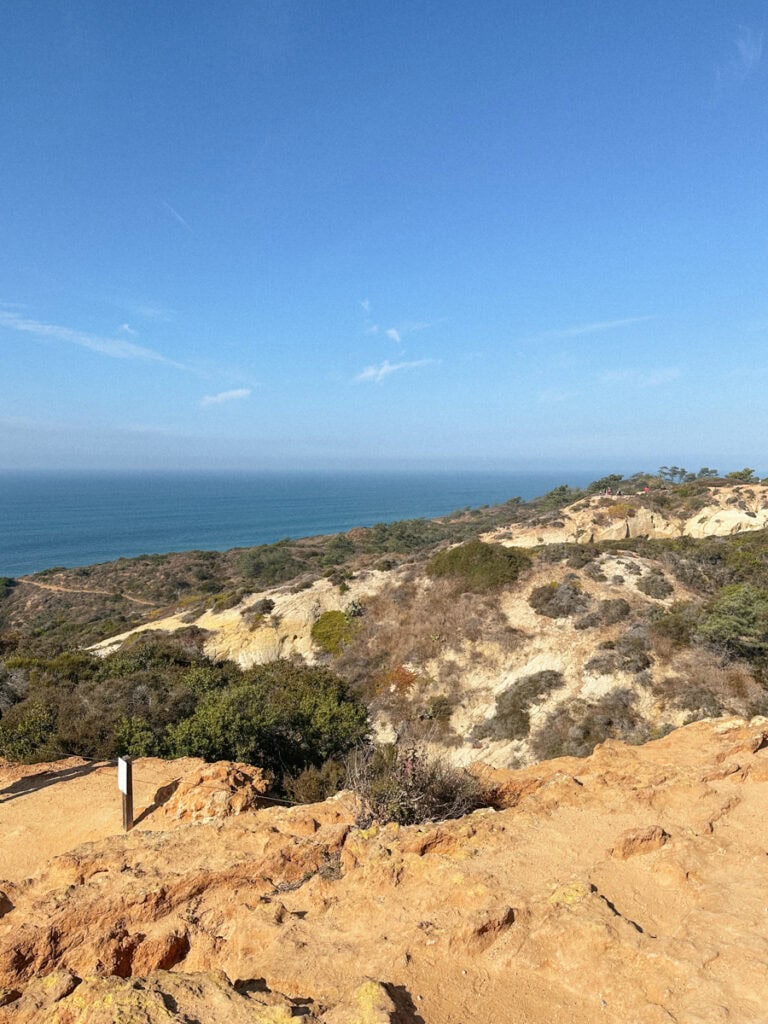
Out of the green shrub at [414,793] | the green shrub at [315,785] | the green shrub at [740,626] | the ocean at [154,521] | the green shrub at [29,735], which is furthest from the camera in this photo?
the ocean at [154,521]

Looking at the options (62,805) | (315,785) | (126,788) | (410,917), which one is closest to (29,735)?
(62,805)

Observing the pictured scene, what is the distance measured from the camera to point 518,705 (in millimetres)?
17766

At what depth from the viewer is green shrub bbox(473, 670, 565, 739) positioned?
17047mm

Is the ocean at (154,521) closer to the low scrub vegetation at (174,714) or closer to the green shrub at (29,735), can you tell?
the low scrub vegetation at (174,714)

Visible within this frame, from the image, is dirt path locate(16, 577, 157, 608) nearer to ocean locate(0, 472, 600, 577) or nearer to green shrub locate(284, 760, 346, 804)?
ocean locate(0, 472, 600, 577)

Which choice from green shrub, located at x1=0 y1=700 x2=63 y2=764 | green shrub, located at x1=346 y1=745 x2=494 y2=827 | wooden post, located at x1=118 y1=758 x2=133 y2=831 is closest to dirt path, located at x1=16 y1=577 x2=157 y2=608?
green shrub, located at x1=0 y1=700 x2=63 y2=764

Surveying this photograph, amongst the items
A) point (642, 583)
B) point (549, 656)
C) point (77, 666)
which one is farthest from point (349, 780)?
point (642, 583)

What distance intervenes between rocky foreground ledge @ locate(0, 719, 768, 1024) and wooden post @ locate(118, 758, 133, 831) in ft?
1.02

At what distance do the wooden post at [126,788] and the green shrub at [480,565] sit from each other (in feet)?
60.1

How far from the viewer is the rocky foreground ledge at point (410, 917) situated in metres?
3.69

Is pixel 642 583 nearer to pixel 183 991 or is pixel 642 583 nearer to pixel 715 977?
pixel 715 977

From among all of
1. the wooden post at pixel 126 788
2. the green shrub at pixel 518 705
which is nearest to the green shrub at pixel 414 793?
the wooden post at pixel 126 788

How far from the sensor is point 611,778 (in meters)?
7.94

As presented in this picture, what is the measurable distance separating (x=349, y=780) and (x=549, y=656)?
1374 cm
